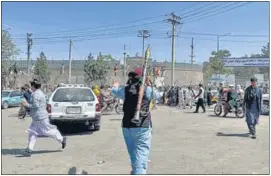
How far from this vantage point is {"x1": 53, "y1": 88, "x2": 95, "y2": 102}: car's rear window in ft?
42.6

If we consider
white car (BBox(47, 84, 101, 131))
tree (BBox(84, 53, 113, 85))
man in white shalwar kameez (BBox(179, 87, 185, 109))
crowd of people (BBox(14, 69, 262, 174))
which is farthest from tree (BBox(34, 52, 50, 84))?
crowd of people (BBox(14, 69, 262, 174))

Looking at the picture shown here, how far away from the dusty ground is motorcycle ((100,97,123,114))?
27.2 feet

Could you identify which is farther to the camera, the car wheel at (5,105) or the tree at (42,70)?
the tree at (42,70)

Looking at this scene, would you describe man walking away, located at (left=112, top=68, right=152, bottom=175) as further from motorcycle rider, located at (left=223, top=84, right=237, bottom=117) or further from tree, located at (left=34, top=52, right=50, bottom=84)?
tree, located at (left=34, top=52, right=50, bottom=84)

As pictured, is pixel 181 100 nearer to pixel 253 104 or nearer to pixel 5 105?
pixel 5 105

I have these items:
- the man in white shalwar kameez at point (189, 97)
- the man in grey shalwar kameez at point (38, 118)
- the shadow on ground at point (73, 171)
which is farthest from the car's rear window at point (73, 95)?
the man in white shalwar kameez at point (189, 97)

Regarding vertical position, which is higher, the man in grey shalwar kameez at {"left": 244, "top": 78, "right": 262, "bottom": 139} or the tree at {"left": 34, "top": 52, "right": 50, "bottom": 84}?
the tree at {"left": 34, "top": 52, "right": 50, "bottom": 84}

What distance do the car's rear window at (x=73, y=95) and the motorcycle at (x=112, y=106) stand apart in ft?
25.8

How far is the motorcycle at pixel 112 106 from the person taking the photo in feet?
70.6

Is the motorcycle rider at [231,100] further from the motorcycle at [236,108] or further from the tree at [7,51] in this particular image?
the tree at [7,51]

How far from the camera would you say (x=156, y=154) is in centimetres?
900

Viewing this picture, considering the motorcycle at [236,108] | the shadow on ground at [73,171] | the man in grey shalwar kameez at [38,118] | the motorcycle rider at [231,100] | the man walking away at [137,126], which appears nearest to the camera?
the man walking away at [137,126]

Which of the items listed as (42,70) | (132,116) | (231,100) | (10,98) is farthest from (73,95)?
(42,70)

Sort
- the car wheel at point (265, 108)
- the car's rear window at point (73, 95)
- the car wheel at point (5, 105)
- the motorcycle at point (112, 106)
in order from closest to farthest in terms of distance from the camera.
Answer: the car's rear window at point (73, 95) → the motorcycle at point (112, 106) → the car wheel at point (265, 108) → the car wheel at point (5, 105)
